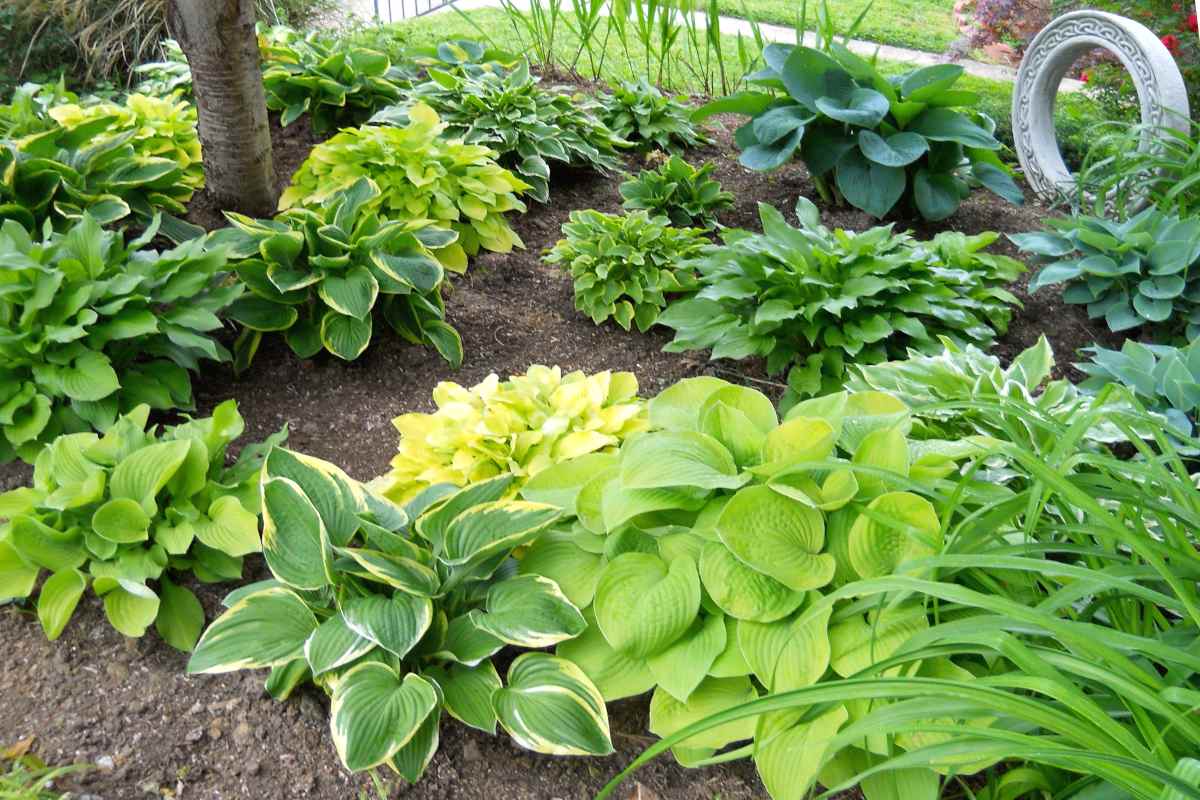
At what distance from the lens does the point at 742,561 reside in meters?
1.73

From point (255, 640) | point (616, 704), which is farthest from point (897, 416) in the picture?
point (255, 640)

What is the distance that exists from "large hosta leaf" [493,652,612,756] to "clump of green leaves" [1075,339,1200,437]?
1685 mm

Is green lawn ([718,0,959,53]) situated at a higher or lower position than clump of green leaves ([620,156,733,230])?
lower

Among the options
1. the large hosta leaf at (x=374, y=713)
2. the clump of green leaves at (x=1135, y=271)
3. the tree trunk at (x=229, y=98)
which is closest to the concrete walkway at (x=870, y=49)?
the clump of green leaves at (x=1135, y=271)

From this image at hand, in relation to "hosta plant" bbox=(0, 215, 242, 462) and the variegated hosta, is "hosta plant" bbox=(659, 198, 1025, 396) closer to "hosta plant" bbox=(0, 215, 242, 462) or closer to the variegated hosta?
the variegated hosta

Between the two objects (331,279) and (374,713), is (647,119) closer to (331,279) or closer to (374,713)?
(331,279)

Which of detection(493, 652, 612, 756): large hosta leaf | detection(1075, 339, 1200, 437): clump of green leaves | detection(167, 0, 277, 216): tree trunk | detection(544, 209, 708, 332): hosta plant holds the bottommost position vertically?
detection(544, 209, 708, 332): hosta plant

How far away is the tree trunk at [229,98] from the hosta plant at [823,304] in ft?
5.16

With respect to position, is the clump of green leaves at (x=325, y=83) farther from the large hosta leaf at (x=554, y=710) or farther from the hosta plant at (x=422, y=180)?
the large hosta leaf at (x=554, y=710)

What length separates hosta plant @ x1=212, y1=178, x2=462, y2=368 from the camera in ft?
9.47

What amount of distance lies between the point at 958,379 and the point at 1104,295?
1285 mm

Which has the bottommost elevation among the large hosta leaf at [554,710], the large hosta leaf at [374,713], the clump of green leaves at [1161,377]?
the large hosta leaf at [554,710]

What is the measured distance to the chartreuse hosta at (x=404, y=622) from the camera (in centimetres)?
170

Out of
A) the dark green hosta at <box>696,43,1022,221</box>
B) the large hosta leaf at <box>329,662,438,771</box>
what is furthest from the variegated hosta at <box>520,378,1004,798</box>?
the dark green hosta at <box>696,43,1022,221</box>
